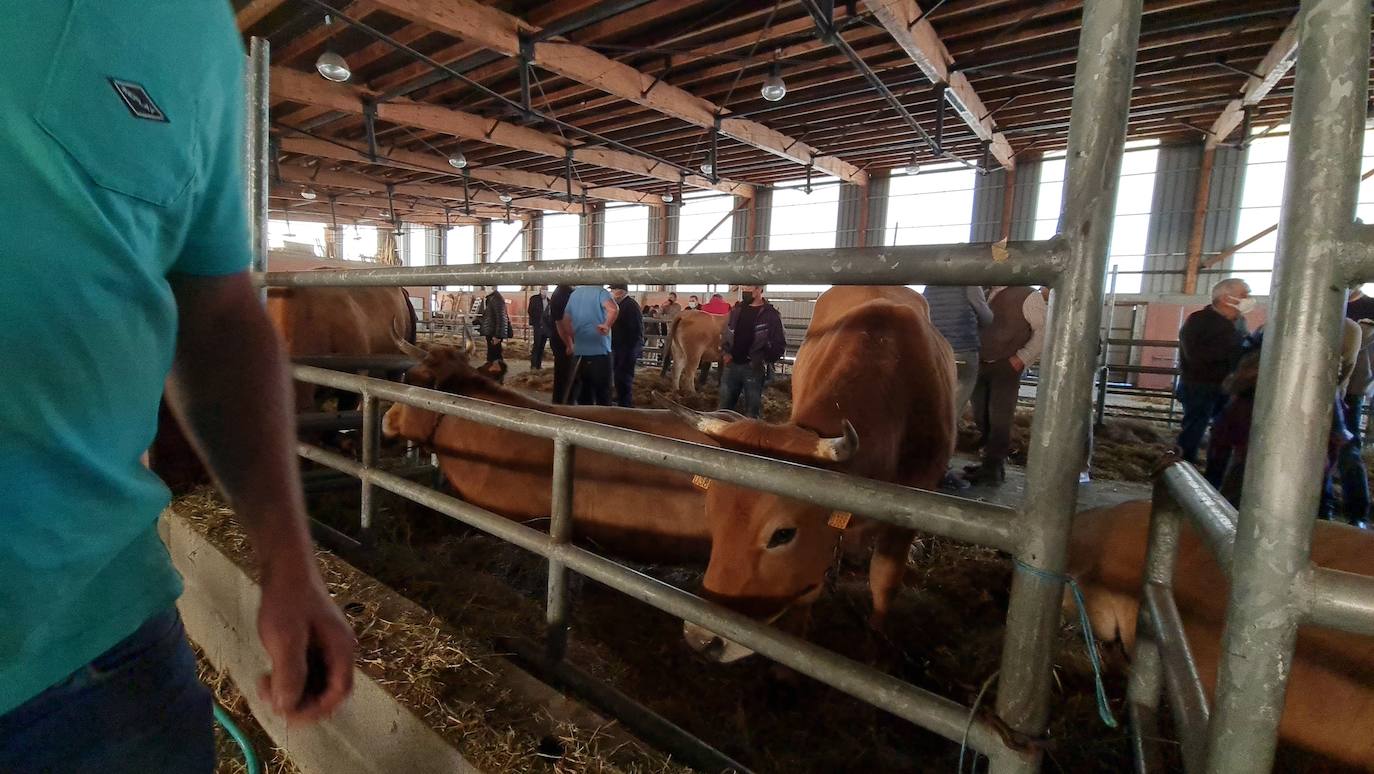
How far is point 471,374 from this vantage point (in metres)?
4.08

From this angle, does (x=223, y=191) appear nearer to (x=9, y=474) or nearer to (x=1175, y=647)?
(x=9, y=474)

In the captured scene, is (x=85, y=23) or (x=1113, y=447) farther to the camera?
(x=1113, y=447)

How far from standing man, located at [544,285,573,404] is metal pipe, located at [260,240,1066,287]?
17.0 feet

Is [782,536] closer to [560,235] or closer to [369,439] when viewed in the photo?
[369,439]

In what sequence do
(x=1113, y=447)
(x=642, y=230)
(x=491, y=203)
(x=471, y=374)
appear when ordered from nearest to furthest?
(x=471, y=374), (x=1113, y=447), (x=491, y=203), (x=642, y=230)

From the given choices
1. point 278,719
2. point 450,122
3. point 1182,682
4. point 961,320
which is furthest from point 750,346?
point 450,122

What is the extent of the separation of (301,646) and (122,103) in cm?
73

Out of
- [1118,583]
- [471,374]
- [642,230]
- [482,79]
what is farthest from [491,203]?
[1118,583]

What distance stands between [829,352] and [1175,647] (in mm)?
2495

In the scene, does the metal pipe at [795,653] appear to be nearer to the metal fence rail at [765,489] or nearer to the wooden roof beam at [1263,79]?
the metal fence rail at [765,489]

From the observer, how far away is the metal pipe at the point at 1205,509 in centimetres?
74

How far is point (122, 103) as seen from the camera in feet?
2.25

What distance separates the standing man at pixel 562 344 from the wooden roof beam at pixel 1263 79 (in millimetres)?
8038

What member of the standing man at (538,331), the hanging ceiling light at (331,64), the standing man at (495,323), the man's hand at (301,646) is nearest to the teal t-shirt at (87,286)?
the man's hand at (301,646)
